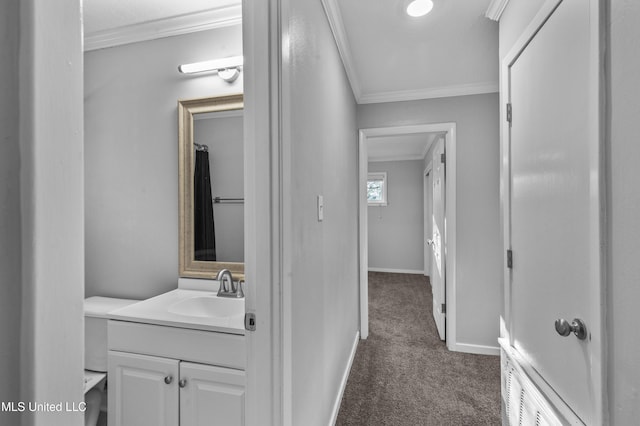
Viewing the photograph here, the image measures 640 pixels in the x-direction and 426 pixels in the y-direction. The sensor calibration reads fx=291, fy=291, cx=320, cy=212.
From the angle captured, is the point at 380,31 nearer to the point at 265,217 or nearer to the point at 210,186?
the point at 210,186

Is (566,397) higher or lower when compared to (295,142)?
lower

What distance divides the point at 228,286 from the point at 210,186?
2.11 ft

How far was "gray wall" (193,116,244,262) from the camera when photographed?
183cm

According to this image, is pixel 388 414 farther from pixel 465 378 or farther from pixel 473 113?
pixel 473 113

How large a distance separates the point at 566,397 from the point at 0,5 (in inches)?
63.4

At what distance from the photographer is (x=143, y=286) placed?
189 cm

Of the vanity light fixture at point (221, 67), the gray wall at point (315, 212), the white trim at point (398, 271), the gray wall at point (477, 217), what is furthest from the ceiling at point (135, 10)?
the white trim at point (398, 271)

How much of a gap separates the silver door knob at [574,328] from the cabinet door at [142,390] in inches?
59.6

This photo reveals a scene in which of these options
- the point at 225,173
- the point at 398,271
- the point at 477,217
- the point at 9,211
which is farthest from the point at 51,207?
the point at 398,271

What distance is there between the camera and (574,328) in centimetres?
95

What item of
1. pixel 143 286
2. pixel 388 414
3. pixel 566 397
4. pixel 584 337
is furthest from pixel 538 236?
pixel 143 286

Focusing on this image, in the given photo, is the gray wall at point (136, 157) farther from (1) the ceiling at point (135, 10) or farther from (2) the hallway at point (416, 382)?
(2) the hallway at point (416, 382)

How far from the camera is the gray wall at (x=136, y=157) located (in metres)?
1.86

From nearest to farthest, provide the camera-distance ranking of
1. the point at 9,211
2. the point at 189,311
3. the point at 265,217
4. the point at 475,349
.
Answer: the point at 9,211 → the point at 265,217 → the point at 189,311 → the point at 475,349
